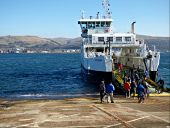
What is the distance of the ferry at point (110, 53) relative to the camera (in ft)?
132

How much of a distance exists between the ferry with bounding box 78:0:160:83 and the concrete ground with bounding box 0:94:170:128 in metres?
15.3

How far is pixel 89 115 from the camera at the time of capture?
17.9 m

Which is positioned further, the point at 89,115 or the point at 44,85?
the point at 44,85

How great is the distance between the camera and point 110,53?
140 feet

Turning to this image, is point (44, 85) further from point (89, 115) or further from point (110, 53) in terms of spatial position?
point (89, 115)

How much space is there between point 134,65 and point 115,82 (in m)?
10.3

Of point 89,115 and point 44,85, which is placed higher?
point 89,115

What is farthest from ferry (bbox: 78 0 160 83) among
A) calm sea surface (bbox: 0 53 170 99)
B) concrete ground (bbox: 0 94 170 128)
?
concrete ground (bbox: 0 94 170 128)

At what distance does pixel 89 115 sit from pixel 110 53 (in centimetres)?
2538

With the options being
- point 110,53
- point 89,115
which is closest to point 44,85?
point 110,53

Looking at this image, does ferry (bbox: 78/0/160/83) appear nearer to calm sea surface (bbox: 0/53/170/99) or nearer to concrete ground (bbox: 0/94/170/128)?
calm sea surface (bbox: 0/53/170/99)

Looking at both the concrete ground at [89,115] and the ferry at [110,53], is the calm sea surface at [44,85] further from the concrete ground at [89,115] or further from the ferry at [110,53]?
the concrete ground at [89,115]

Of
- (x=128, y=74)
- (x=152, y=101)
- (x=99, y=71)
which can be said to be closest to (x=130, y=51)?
(x=99, y=71)

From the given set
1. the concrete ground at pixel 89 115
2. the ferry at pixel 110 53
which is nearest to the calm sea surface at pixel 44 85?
the ferry at pixel 110 53
